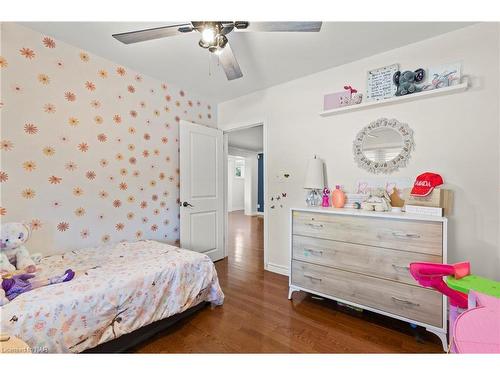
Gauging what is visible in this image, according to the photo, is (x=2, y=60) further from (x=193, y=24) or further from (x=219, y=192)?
(x=219, y=192)

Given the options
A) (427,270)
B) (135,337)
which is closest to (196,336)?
(135,337)

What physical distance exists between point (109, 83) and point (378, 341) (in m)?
3.36

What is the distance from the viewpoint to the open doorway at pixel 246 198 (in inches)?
144

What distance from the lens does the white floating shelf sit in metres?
1.73

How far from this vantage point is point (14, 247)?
5.24 ft

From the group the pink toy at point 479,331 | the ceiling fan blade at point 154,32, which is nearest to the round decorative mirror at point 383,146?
the pink toy at point 479,331

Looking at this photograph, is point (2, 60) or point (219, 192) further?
point (219, 192)

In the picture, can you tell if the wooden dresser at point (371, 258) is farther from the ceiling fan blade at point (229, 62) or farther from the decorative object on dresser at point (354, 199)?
the ceiling fan blade at point (229, 62)

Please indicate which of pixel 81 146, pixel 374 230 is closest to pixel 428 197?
pixel 374 230

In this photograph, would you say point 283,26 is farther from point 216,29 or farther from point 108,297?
point 108,297

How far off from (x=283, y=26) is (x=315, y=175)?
147cm

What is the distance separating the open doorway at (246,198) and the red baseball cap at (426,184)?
200cm

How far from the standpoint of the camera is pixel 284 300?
217 cm

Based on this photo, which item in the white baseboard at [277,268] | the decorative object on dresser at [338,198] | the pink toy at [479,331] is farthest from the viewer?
the white baseboard at [277,268]
